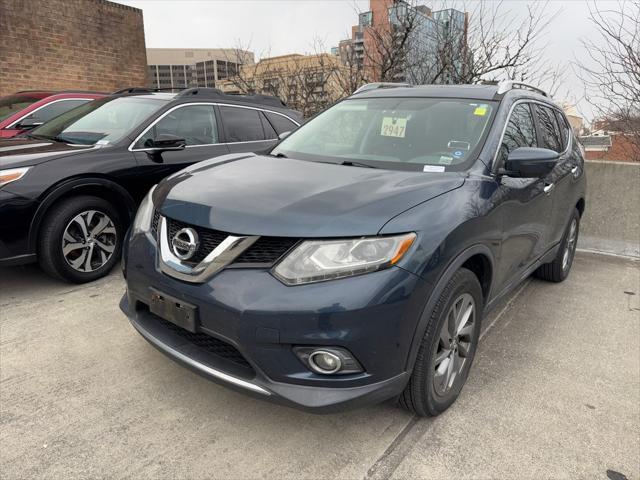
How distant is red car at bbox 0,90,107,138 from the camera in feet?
20.0

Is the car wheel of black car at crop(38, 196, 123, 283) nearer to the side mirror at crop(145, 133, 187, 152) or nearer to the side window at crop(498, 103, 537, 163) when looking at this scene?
the side mirror at crop(145, 133, 187, 152)

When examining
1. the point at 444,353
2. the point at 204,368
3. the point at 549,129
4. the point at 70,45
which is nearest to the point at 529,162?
the point at 444,353

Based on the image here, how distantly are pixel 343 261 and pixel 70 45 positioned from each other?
12448mm

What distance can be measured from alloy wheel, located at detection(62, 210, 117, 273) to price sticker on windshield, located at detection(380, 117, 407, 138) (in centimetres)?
245

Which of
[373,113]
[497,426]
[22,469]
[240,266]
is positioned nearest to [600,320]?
[497,426]

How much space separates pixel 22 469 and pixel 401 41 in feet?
29.4

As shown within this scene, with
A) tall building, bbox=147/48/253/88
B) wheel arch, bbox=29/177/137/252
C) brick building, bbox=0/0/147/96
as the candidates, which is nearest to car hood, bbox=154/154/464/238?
wheel arch, bbox=29/177/137/252

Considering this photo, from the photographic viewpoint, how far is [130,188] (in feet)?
13.7

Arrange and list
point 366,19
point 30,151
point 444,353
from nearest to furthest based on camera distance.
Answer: point 444,353
point 30,151
point 366,19

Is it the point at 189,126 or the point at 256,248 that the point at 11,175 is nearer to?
the point at 189,126

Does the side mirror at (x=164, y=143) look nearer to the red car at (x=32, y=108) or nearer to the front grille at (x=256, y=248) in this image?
the front grille at (x=256, y=248)

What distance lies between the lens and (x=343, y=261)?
195cm

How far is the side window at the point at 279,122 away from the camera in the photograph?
551cm

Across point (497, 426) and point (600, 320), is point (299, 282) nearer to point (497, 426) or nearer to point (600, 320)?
point (497, 426)
